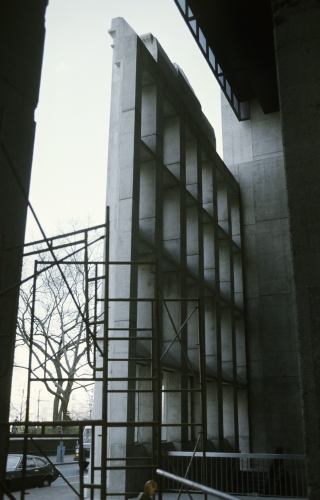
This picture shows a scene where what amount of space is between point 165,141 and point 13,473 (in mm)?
13286

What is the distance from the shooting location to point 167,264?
18781mm

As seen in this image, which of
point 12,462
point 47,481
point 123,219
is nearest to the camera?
point 123,219

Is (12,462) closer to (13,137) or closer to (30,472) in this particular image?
(30,472)

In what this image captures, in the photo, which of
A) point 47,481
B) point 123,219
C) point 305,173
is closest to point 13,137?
point 305,173

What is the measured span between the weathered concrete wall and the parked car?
10766mm

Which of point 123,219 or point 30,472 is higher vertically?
point 123,219

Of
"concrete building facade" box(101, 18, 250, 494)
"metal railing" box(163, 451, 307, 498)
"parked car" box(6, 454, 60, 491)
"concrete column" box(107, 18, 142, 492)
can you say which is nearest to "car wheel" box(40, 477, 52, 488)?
"parked car" box(6, 454, 60, 491)

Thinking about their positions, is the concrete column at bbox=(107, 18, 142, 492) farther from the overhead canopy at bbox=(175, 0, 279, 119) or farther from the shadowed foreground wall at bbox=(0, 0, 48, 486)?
the shadowed foreground wall at bbox=(0, 0, 48, 486)

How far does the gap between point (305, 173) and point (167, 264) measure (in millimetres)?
14002

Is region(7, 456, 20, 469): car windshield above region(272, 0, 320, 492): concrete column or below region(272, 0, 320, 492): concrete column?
below

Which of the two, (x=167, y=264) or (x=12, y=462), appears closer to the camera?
(x=12, y=462)

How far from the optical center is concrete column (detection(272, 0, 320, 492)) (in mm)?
4445

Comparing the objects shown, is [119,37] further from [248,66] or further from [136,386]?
[136,386]

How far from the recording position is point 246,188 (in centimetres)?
2798
